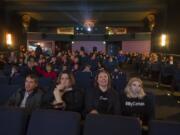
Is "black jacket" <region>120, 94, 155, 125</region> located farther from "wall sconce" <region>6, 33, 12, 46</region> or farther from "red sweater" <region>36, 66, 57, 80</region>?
"wall sconce" <region>6, 33, 12, 46</region>

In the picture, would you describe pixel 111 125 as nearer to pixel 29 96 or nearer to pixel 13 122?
pixel 13 122

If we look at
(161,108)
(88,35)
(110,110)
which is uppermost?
(88,35)

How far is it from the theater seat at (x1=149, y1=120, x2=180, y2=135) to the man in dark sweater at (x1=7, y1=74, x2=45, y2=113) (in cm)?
194

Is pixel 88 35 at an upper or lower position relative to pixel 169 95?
upper

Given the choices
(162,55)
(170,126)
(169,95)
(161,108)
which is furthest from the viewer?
(162,55)

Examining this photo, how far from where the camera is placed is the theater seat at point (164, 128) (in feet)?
8.14

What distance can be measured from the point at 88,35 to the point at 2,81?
20.0 meters

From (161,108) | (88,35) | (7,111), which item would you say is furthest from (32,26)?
(7,111)

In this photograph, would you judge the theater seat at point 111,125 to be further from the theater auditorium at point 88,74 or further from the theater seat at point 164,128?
the theater seat at point 164,128

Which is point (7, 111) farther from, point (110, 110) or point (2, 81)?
point (2, 81)

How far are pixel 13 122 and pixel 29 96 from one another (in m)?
1.38

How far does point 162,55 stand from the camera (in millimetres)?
14633

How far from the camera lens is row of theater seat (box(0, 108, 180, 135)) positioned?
252cm

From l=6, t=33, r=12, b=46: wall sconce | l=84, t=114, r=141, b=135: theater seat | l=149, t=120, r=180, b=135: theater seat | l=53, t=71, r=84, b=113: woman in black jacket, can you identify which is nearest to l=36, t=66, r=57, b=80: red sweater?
l=53, t=71, r=84, b=113: woman in black jacket
